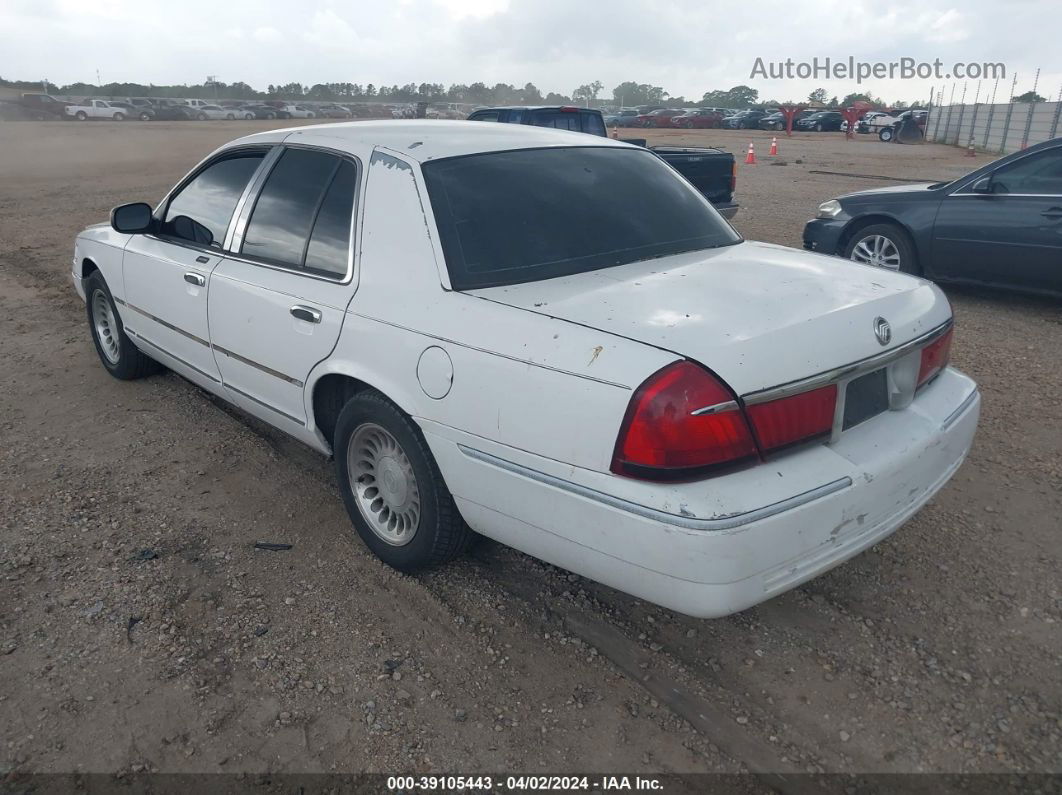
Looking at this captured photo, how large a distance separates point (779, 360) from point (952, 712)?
1206 mm

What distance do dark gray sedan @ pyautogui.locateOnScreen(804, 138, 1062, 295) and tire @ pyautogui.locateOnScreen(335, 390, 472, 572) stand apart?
201 inches

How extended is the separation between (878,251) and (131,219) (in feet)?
20.0

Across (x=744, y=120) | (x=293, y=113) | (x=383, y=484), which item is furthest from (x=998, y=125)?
(x=293, y=113)

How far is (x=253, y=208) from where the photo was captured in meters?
3.75

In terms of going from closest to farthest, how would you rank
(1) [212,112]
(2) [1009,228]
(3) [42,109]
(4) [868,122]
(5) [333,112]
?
(2) [1009,228] → (4) [868,122] → (3) [42,109] → (1) [212,112] → (5) [333,112]

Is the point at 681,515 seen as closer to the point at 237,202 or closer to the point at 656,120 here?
the point at 237,202

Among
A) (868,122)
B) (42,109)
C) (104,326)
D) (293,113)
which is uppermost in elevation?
(42,109)

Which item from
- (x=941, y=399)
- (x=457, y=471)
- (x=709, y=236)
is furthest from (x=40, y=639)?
(x=941, y=399)

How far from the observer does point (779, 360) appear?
2.30 metres

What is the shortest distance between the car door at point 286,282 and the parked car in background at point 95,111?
55.1 meters

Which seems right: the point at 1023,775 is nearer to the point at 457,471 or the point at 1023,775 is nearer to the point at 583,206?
the point at 457,471

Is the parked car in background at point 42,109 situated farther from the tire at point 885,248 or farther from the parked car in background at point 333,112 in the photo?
the tire at point 885,248

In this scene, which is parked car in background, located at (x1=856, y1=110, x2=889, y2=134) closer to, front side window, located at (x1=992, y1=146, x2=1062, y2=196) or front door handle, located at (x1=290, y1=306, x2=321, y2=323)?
front side window, located at (x1=992, y1=146, x2=1062, y2=196)

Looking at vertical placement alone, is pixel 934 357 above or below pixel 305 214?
below
